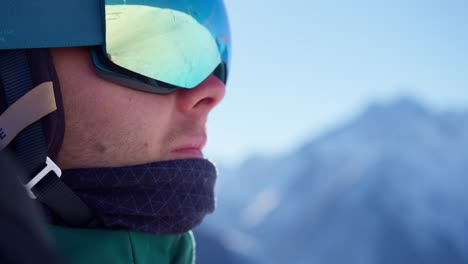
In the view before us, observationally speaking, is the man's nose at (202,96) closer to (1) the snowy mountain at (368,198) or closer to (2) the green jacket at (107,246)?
(2) the green jacket at (107,246)

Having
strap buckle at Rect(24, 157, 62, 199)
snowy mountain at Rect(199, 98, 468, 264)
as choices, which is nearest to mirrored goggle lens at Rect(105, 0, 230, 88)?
strap buckle at Rect(24, 157, 62, 199)

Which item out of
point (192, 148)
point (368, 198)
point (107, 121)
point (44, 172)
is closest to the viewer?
point (44, 172)

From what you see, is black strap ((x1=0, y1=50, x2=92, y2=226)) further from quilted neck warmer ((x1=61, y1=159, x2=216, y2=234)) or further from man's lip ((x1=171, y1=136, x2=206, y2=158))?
man's lip ((x1=171, y1=136, x2=206, y2=158))

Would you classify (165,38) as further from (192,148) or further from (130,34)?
(192,148)

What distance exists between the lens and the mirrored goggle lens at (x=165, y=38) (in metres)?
1.29

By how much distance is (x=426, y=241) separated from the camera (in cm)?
4125

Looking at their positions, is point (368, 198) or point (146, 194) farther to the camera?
point (368, 198)

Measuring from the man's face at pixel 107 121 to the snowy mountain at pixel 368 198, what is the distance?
93.9 ft

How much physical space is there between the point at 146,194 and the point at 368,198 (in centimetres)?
4994

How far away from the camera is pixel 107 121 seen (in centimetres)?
129

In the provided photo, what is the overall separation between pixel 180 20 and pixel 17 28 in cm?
40

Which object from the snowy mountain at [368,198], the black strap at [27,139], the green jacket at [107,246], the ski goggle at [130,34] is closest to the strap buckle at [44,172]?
the black strap at [27,139]

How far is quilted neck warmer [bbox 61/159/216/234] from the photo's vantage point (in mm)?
1263

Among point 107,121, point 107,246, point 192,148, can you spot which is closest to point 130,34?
point 107,121
